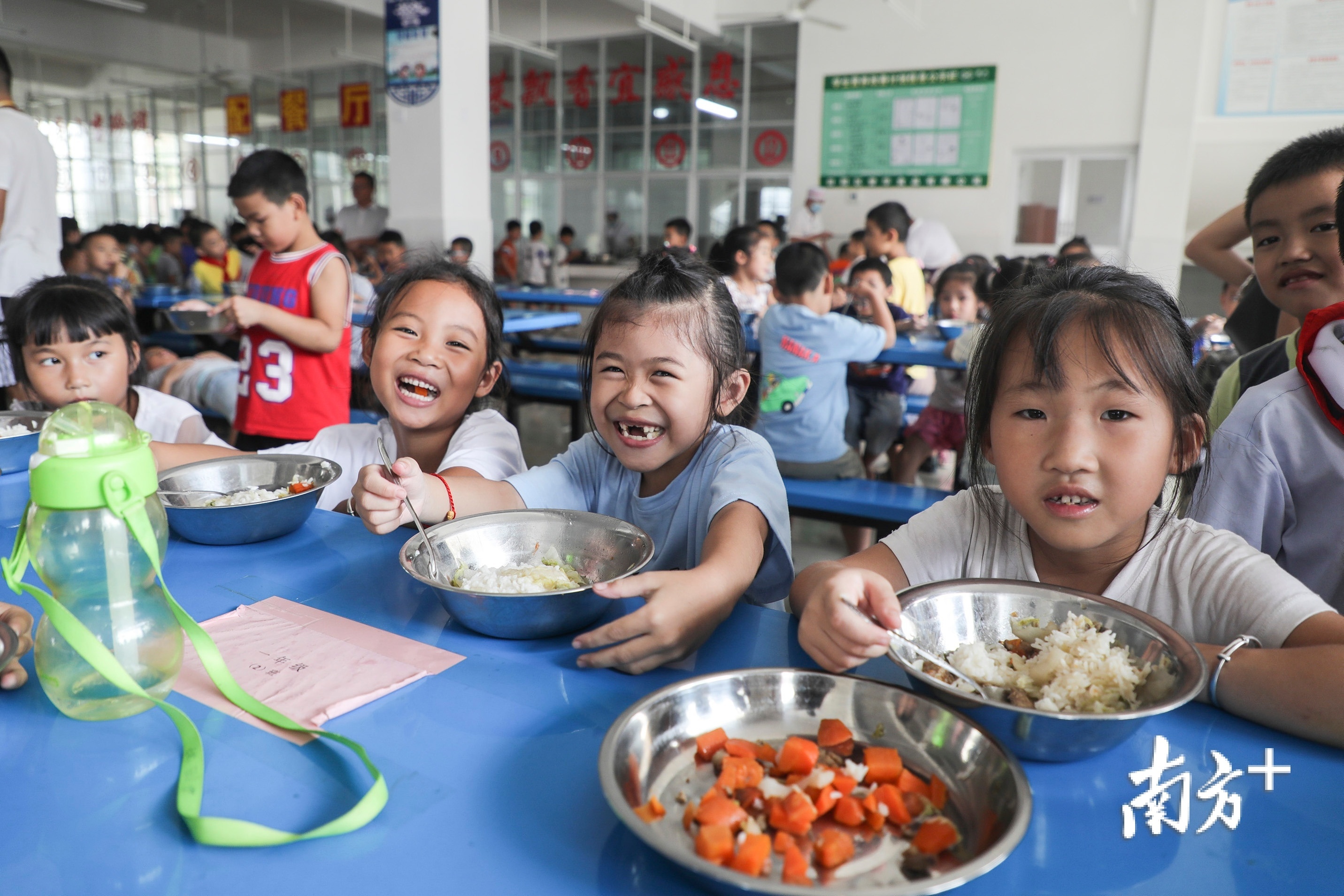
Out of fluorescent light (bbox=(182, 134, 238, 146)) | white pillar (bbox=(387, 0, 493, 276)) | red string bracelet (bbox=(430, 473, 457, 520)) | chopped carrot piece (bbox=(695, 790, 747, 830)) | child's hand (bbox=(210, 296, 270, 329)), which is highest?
fluorescent light (bbox=(182, 134, 238, 146))

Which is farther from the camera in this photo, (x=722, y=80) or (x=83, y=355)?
(x=722, y=80)

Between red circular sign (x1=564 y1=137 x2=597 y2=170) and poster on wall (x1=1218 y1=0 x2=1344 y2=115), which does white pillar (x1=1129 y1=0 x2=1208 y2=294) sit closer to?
poster on wall (x1=1218 y1=0 x2=1344 y2=115)

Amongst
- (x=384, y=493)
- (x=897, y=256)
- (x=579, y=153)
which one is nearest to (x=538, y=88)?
(x=579, y=153)

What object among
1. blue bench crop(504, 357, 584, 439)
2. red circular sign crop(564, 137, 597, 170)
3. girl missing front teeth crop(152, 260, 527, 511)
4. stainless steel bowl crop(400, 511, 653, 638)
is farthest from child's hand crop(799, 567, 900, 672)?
red circular sign crop(564, 137, 597, 170)

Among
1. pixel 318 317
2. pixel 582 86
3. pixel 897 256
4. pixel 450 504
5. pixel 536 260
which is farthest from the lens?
pixel 582 86

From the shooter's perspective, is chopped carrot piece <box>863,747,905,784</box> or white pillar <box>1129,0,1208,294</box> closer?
chopped carrot piece <box>863,747,905,784</box>

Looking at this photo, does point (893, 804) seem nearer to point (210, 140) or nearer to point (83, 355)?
point (83, 355)

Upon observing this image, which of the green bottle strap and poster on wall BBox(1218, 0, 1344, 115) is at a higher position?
poster on wall BBox(1218, 0, 1344, 115)

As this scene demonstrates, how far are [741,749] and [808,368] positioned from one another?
256cm

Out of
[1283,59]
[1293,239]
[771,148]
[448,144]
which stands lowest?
[1293,239]

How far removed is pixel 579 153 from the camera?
1138 centimetres

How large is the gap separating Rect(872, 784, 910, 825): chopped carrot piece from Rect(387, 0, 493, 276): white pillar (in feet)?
20.0

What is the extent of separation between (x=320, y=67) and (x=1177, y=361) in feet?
41.7

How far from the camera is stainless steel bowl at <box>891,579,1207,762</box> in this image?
0.65m
